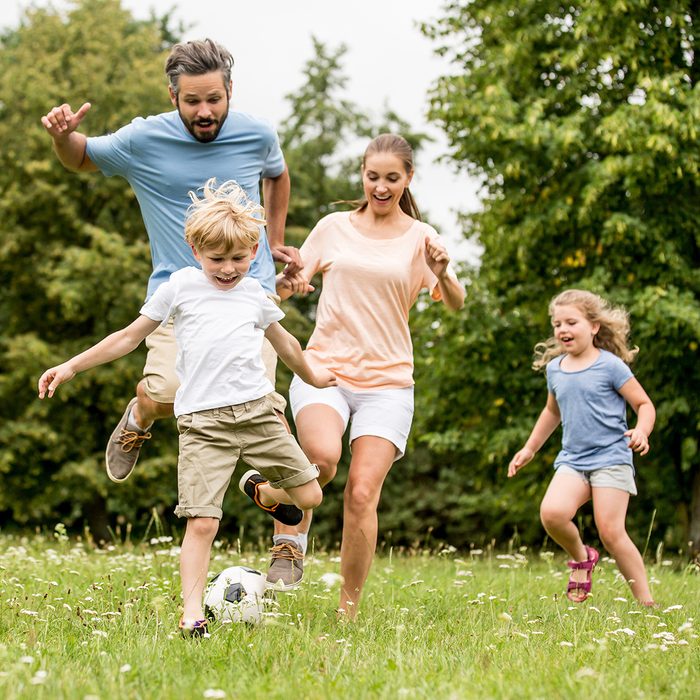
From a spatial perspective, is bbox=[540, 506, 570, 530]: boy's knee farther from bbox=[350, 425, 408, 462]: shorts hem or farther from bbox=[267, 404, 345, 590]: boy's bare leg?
bbox=[267, 404, 345, 590]: boy's bare leg

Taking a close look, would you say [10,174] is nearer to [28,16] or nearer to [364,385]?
[28,16]

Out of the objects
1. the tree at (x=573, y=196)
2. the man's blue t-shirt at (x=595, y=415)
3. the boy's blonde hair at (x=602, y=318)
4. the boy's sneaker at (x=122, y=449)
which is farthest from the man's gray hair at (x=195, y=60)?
the tree at (x=573, y=196)

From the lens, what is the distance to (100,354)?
433 centimetres

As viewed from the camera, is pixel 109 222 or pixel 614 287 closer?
pixel 614 287

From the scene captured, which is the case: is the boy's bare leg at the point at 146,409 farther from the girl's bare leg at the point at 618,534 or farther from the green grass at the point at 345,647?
the girl's bare leg at the point at 618,534

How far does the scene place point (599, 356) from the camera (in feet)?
21.5

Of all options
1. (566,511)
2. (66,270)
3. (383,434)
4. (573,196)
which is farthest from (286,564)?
(66,270)

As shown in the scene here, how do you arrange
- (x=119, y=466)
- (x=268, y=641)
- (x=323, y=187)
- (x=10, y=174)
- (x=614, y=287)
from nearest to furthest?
1. (x=268, y=641)
2. (x=119, y=466)
3. (x=614, y=287)
4. (x=10, y=174)
5. (x=323, y=187)

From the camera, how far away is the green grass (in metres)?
3.09

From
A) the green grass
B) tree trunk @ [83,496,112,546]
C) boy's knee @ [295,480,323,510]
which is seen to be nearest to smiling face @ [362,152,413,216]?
boy's knee @ [295,480,323,510]

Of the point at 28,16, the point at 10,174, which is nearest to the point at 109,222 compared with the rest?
the point at 10,174

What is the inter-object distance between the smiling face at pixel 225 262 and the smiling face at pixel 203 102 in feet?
3.22

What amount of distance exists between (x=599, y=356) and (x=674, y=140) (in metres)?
6.79

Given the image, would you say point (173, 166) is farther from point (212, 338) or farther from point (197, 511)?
point (197, 511)
